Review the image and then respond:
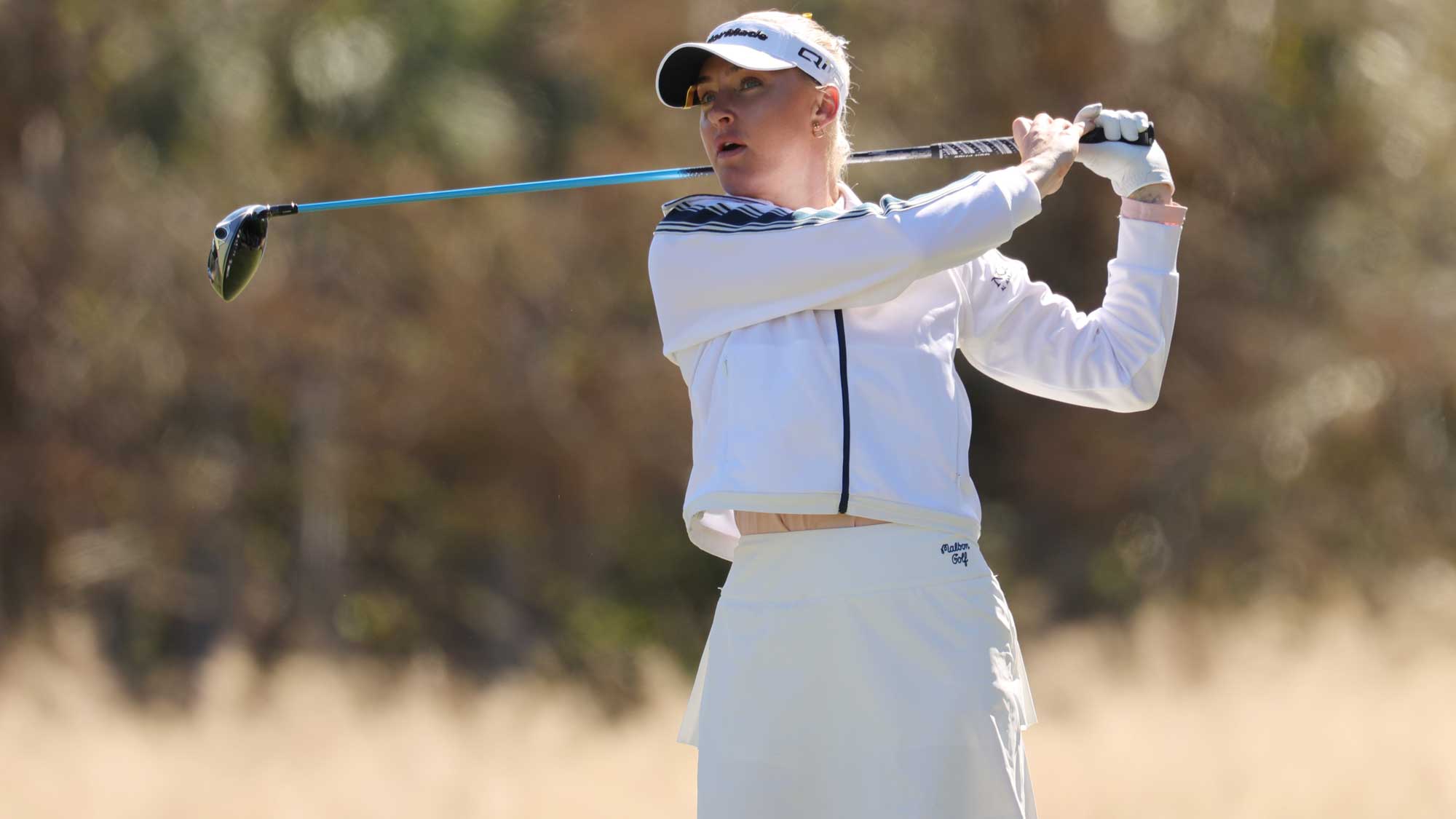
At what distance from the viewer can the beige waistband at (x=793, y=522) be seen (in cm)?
203

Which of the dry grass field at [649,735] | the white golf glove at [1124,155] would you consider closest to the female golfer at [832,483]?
the white golf glove at [1124,155]

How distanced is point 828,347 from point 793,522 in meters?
0.21

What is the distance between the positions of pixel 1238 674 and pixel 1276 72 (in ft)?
14.8

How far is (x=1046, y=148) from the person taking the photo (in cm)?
219

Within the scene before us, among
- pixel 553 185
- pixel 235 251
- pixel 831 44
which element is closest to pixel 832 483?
pixel 831 44

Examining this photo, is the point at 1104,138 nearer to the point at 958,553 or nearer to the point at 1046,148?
the point at 1046,148

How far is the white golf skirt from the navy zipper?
0.07m

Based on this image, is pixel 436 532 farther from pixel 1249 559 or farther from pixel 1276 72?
pixel 1276 72

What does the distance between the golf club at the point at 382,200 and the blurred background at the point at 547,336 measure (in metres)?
5.82

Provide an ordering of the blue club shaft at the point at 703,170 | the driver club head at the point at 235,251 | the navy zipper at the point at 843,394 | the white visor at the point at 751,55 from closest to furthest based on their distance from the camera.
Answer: the navy zipper at the point at 843,394
the white visor at the point at 751,55
the blue club shaft at the point at 703,170
the driver club head at the point at 235,251

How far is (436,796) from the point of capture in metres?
5.73

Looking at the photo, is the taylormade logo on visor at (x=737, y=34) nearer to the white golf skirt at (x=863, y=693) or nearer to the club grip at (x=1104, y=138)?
the club grip at (x=1104, y=138)

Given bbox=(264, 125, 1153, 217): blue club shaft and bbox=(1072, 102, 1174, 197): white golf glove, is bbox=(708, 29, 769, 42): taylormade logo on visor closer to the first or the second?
bbox=(264, 125, 1153, 217): blue club shaft

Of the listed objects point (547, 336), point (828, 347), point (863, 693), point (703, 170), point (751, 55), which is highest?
point (751, 55)
